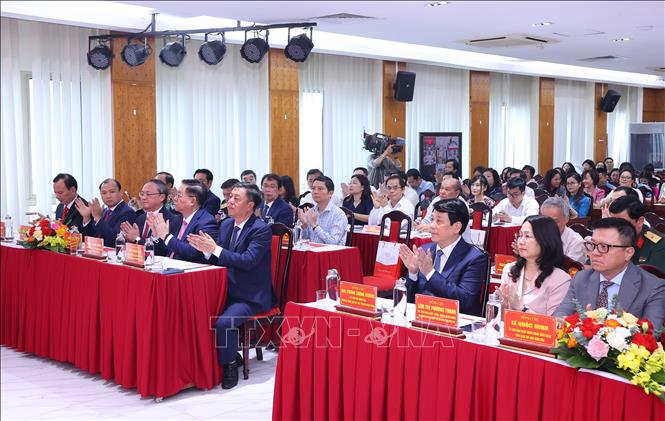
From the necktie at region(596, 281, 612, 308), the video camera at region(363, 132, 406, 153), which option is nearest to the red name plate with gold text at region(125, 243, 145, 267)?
the necktie at region(596, 281, 612, 308)

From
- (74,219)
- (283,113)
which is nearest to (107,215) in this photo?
(74,219)

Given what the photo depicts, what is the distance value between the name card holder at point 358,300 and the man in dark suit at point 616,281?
0.72 metres

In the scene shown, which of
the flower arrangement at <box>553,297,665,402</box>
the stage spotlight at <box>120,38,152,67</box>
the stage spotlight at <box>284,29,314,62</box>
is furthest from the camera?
the stage spotlight at <box>120,38,152,67</box>

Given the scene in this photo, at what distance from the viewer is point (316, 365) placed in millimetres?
3055

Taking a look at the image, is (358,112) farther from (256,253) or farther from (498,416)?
(498,416)

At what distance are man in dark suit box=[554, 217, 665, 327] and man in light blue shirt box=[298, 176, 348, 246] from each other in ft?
9.50

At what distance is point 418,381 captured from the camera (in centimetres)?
271

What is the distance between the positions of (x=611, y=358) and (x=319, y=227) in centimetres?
356

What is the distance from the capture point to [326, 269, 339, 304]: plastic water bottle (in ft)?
10.5

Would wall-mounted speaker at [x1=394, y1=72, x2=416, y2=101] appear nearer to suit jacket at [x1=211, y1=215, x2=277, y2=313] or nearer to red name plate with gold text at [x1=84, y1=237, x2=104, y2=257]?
suit jacket at [x1=211, y1=215, x2=277, y2=313]

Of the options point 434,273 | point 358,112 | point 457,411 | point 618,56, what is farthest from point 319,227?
point 618,56

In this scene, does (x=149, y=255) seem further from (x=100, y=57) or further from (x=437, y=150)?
(x=437, y=150)

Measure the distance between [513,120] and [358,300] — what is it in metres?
12.0

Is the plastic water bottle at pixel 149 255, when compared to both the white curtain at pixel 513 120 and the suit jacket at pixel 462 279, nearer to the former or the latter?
the suit jacket at pixel 462 279
